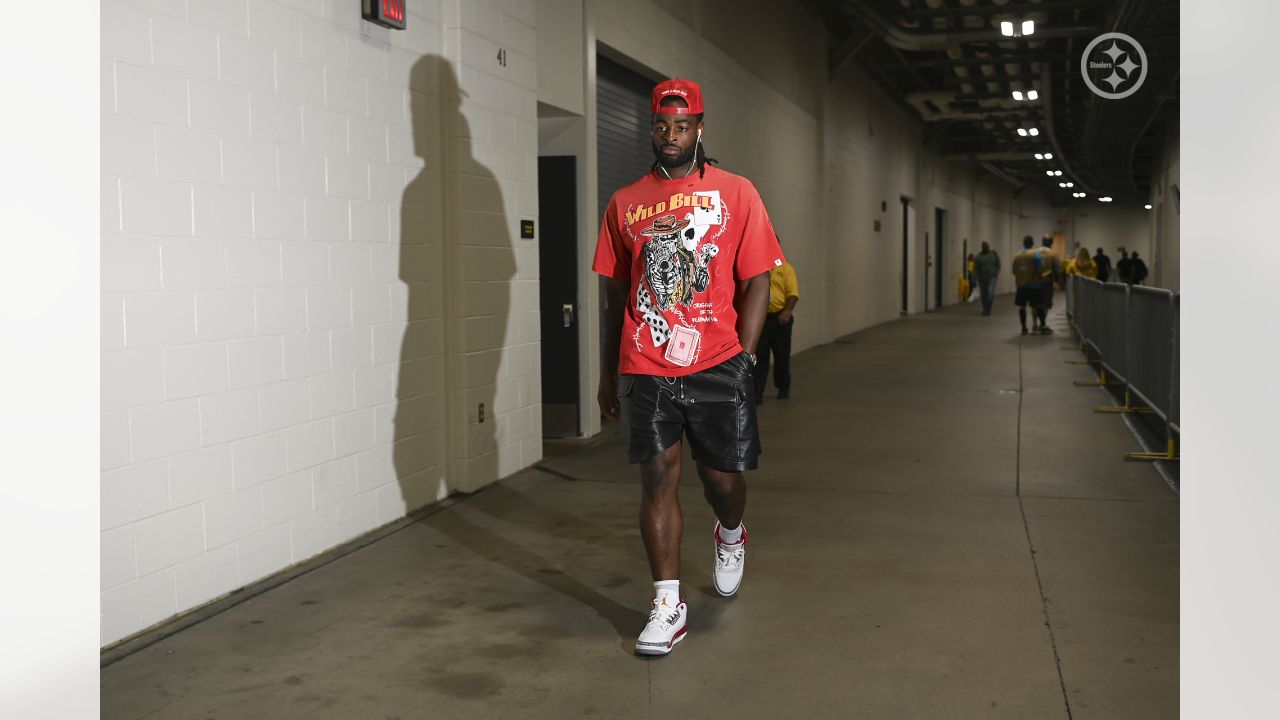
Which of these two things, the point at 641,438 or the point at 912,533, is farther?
the point at 912,533

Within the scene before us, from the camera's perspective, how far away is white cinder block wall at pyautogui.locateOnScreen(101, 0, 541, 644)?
3.91 m

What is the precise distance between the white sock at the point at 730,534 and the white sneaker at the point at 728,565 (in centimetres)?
2

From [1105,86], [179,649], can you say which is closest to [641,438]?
[179,649]

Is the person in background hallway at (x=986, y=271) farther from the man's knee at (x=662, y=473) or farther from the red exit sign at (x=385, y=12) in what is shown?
the man's knee at (x=662, y=473)

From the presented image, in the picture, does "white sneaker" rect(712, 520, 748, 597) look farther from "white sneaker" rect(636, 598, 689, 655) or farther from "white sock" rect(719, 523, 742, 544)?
"white sneaker" rect(636, 598, 689, 655)

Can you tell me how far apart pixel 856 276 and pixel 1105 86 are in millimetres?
11059

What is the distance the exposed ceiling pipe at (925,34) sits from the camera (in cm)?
1602

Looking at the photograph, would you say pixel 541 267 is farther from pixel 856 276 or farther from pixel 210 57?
pixel 856 276

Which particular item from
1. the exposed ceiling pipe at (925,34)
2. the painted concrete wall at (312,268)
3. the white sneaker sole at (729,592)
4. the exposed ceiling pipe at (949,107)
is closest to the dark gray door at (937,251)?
the exposed ceiling pipe at (949,107)

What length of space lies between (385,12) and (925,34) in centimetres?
1275

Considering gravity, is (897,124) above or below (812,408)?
above

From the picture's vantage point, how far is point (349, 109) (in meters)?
5.23

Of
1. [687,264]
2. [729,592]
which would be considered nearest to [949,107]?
[729,592]

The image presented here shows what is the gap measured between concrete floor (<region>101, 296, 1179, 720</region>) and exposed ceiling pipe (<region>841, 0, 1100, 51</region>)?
10.5 m
